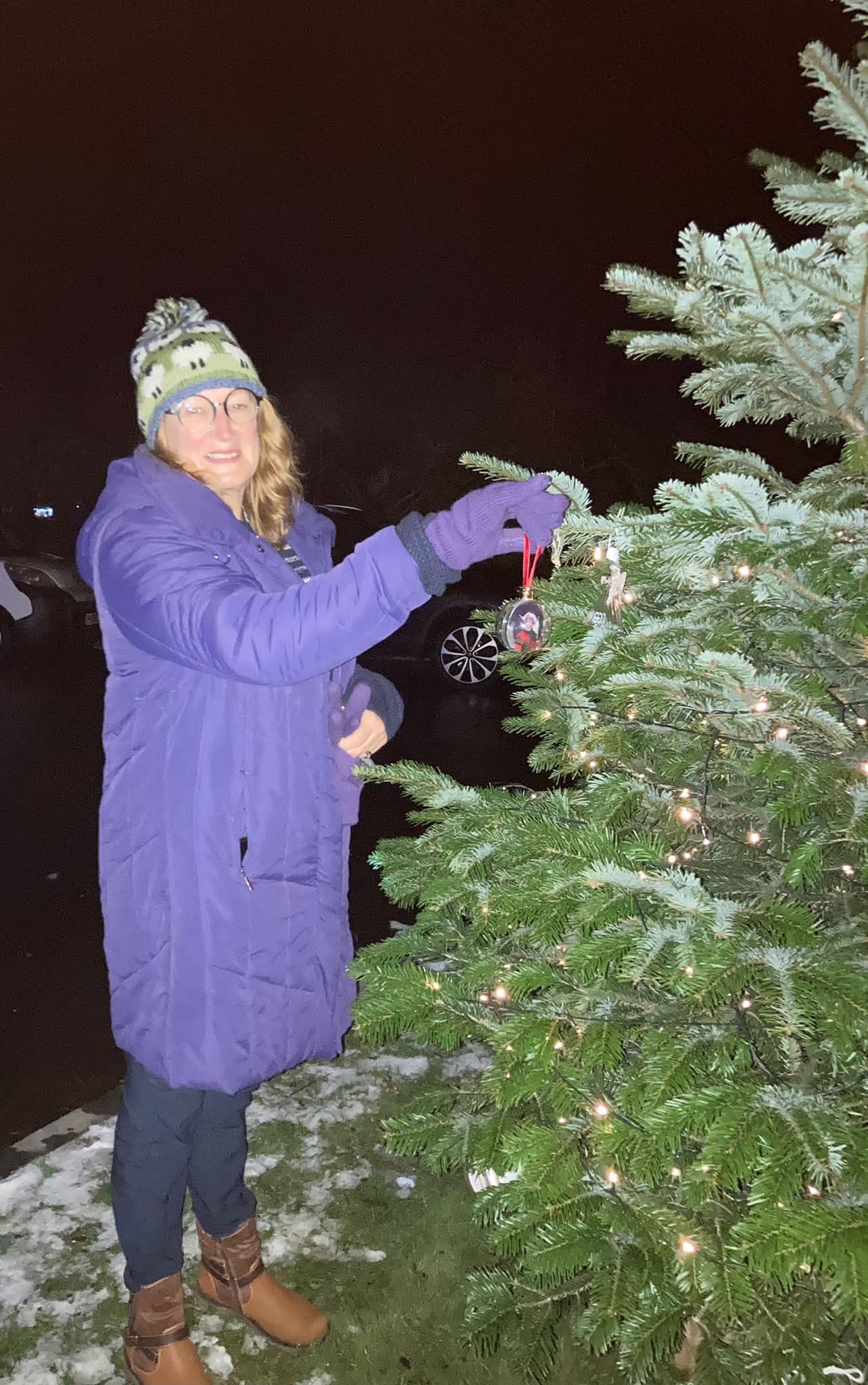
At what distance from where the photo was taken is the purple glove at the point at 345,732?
2174 millimetres

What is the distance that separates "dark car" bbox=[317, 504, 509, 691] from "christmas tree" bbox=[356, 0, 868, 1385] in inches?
279

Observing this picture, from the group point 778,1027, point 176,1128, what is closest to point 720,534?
point 778,1027

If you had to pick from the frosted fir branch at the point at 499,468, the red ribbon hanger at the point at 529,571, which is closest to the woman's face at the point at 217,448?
the frosted fir branch at the point at 499,468

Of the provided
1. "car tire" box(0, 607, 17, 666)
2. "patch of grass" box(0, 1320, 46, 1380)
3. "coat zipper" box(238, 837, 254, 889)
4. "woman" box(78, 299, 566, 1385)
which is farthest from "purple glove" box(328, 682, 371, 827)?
"car tire" box(0, 607, 17, 666)

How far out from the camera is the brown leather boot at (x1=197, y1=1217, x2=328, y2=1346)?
2318 mm

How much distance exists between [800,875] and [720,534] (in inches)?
23.4

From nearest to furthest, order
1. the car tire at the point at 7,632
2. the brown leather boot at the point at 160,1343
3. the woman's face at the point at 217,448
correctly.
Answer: the woman's face at the point at 217,448
the brown leather boot at the point at 160,1343
the car tire at the point at 7,632

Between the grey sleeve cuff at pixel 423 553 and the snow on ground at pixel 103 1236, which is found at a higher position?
the grey sleeve cuff at pixel 423 553

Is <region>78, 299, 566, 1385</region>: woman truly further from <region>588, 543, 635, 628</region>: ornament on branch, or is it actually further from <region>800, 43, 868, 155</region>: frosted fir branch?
<region>800, 43, 868, 155</region>: frosted fir branch

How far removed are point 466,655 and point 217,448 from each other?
287 inches

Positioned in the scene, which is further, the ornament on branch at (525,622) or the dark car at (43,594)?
the dark car at (43,594)

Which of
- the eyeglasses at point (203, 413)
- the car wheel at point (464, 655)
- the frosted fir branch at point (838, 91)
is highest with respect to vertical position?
the frosted fir branch at point (838, 91)

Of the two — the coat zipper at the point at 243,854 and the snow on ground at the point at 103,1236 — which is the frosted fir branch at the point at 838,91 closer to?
the coat zipper at the point at 243,854

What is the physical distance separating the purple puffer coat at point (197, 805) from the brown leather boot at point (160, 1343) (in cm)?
63
